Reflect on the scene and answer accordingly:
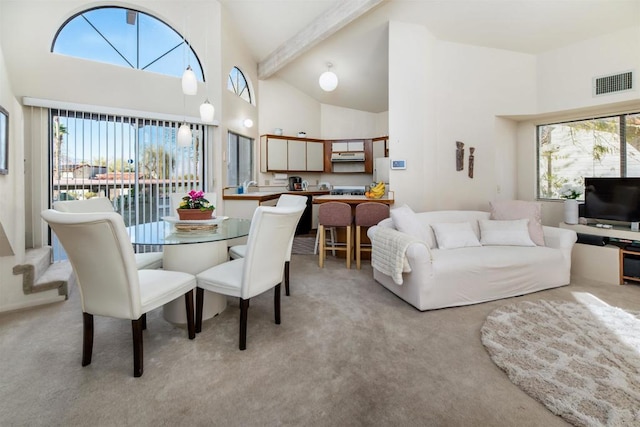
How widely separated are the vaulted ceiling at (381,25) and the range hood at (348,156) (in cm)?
145

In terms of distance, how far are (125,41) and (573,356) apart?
17.6 ft

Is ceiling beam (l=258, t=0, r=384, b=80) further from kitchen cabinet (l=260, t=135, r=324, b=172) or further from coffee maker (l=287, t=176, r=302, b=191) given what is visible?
coffee maker (l=287, t=176, r=302, b=191)

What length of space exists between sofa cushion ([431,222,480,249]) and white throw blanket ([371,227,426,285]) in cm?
62

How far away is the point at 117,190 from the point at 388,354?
12.0 feet

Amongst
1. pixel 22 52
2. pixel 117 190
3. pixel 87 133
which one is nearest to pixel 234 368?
pixel 117 190

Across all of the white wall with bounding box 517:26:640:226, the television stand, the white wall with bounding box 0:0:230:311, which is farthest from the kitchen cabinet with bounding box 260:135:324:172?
the television stand

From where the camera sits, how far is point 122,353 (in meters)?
1.82

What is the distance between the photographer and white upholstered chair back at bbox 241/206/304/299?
1.81 metres

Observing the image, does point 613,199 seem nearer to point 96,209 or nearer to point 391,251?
point 391,251

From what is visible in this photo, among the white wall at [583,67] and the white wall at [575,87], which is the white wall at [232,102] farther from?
the white wall at [583,67]

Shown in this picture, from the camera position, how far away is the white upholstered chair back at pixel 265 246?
181 cm

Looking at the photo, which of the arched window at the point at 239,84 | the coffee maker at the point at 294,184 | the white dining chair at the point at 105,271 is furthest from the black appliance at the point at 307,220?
the white dining chair at the point at 105,271

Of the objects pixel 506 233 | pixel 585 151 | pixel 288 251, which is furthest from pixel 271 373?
pixel 585 151

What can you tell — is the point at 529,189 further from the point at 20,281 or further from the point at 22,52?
the point at 22,52
